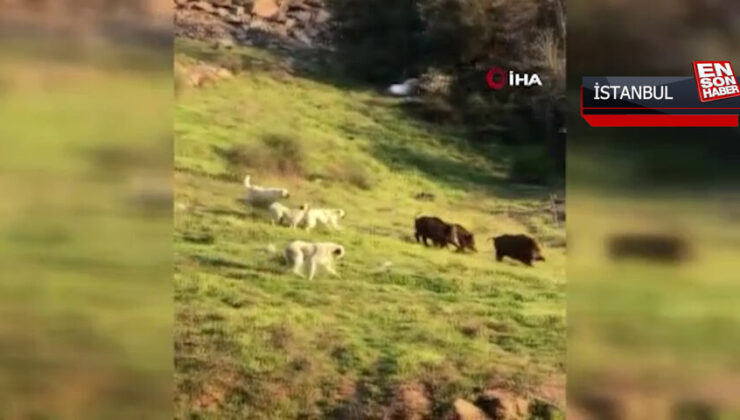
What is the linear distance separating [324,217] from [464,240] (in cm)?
30

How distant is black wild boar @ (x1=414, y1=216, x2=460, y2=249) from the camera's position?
70.3 inches

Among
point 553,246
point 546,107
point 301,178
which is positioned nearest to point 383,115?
point 301,178

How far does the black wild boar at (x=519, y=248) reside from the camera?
178 cm

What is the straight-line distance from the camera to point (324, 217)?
180cm

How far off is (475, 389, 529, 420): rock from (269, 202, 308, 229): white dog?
540 mm

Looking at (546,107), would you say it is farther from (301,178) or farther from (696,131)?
(301,178)

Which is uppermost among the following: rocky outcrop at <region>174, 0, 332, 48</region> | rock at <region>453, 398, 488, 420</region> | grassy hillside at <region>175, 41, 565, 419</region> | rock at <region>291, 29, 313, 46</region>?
rocky outcrop at <region>174, 0, 332, 48</region>

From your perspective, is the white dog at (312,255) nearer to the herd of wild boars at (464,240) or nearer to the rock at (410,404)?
the herd of wild boars at (464,240)

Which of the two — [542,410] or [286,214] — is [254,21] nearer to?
[286,214]

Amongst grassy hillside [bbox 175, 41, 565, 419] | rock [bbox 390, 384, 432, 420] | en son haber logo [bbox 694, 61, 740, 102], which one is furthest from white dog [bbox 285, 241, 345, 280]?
en son haber logo [bbox 694, 61, 740, 102]

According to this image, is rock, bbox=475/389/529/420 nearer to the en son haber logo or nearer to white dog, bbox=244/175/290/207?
white dog, bbox=244/175/290/207

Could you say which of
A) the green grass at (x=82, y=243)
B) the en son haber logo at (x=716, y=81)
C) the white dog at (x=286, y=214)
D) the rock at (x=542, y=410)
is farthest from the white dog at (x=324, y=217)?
the en son haber logo at (x=716, y=81)

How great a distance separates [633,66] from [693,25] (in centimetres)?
15

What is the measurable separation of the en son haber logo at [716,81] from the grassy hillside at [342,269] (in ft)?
1.30
